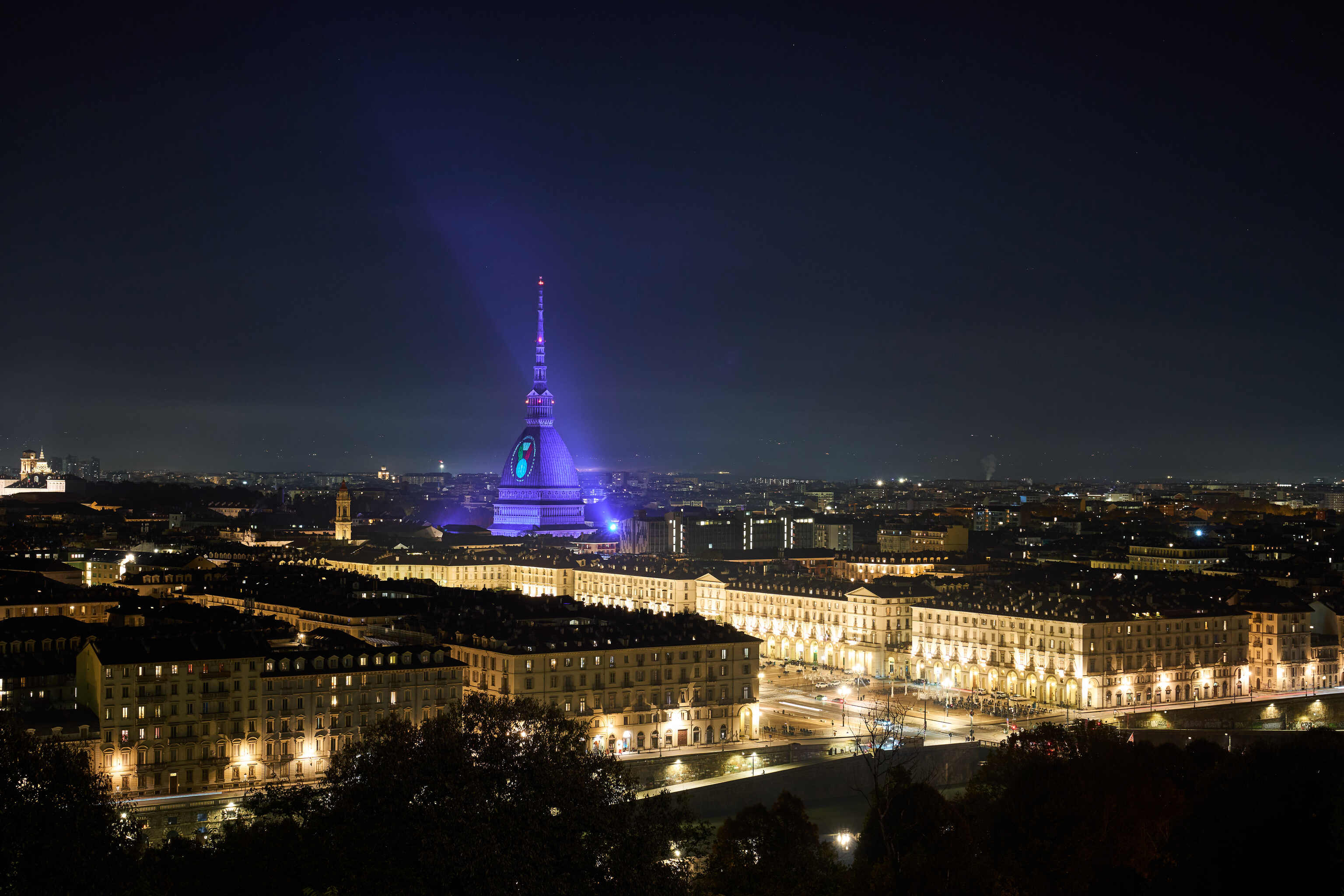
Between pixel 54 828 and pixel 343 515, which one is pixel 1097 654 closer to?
pixel 54 828

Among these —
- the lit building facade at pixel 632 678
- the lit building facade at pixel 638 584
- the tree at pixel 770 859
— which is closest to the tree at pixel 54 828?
the tree at pixel 770 859

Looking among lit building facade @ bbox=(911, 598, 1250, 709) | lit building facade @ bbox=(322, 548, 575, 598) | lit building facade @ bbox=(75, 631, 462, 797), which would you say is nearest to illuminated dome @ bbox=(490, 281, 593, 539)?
lit building facade @ bbox=(322, 548, 575, 598)

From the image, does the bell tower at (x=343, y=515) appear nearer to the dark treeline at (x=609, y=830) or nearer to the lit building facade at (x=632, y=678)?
the lit building facade at (x=632, y=678)

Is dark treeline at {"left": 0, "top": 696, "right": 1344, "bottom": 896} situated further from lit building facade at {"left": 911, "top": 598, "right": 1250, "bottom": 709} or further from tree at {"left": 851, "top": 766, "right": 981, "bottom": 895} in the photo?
lit building facade at {"left": 911, "top": 598, "right": 1250, "bottom": 709}

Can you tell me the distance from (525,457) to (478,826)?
11532 centimetres

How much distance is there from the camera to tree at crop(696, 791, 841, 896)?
3400 centimetres

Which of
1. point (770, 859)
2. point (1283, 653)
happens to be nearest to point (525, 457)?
point (1283, 653)

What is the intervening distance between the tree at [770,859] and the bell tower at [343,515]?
101475mm

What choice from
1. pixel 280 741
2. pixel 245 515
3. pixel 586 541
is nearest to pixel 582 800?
pixel 280 741

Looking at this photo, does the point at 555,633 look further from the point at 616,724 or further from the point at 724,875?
the point at 724,875

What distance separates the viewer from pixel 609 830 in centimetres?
3094

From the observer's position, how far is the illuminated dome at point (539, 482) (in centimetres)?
14112

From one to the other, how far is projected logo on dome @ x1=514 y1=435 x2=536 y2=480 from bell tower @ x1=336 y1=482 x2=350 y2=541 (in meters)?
14.7

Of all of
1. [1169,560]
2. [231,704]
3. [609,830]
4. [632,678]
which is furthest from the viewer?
[1169,560]
